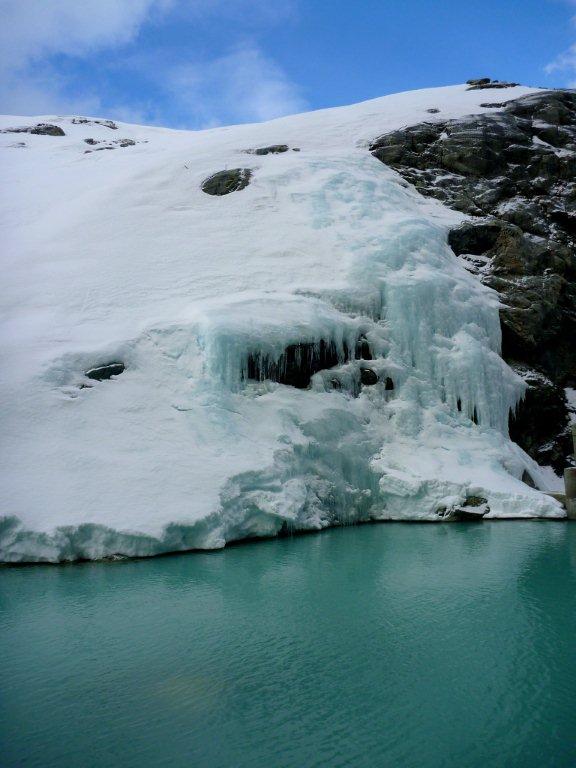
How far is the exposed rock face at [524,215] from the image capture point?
23.0 m

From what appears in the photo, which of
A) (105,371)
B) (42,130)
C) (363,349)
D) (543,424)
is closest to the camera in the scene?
(105,371)

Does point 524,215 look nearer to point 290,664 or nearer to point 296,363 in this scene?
point 296,363

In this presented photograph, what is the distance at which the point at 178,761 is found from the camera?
464 centimetres

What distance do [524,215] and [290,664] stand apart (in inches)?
993

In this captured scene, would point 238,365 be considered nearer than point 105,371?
No

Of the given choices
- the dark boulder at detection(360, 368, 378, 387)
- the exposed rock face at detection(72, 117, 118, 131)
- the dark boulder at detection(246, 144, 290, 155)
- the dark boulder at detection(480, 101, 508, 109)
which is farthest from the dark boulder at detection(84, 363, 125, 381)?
the exposed rock face at detection(72, 117, 118, 131)

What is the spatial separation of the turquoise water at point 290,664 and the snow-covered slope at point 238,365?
6.75ft

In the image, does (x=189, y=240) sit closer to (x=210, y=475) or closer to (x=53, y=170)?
(x=210, y=475)

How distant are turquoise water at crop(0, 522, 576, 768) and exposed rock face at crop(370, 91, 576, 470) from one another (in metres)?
12.8

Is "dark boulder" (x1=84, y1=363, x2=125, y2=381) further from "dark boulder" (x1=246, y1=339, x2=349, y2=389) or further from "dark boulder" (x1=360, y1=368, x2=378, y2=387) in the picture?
"dark boulder" (x1=360, y1=368, x2=378, y2=387)

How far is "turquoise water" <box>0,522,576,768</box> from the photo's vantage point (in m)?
4.88

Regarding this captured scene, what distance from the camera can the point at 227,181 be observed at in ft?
90.7

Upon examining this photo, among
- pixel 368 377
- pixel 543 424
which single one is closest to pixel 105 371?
pixel 368 377

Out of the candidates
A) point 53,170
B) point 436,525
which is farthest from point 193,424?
point 53,170
